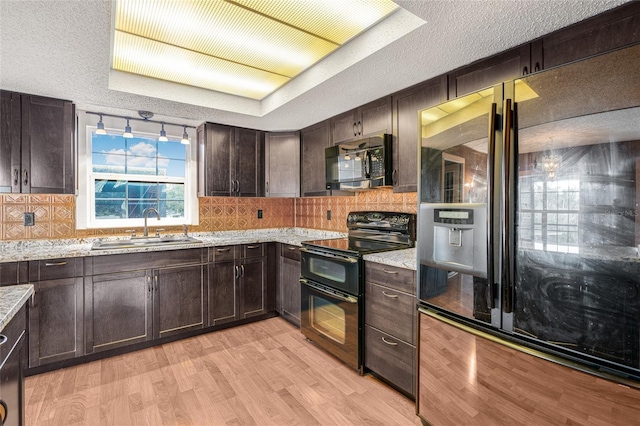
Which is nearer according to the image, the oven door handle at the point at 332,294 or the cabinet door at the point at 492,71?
the cabinet door at the point at 492,71

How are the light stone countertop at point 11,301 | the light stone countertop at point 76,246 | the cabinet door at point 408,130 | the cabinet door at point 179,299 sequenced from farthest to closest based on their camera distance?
the cabinet door at point 179,299 → the light stone countertop at point 76,246 → the cabinet door at point 408,130 → the light stone countertop at point 11,301

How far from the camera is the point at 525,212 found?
4.50 feet

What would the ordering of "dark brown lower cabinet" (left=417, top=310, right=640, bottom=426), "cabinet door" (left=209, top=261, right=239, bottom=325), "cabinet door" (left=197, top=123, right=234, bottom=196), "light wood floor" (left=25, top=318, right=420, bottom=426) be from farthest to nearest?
"cabinet door" (left=197, top=123, right=234, bottom=196) < "cabinet door" (left=209, top=261, right=239, bottom=325) < "light wood floor" (left=25, top=318, right=420, bottom=426) < "dark brown lower cabinet" (left=417, top=310, right=640, bottom=426)

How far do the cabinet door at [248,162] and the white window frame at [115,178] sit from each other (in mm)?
530

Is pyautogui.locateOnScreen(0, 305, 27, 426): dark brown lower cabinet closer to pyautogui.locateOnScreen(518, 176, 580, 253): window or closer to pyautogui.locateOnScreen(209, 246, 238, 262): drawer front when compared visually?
pyautogui.locateOnScreen(209, 246, 238, 262): drawer front

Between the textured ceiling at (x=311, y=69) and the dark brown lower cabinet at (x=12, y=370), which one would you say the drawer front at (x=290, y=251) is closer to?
the textured ceiling at (x=311, y=69)

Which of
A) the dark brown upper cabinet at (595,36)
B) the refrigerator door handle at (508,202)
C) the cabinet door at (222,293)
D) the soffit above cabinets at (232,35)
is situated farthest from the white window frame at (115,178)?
the dark brown upper cabinet at (595,36)

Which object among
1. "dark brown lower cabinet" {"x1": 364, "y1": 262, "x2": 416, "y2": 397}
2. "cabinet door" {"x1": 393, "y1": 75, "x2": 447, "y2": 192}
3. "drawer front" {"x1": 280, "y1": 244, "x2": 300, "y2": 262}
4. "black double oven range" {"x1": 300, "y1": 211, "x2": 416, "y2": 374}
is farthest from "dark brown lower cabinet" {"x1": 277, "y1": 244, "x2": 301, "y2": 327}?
"cabinet door" {"x1": 393, "y1": 75, "x2": 447, "y2": 192}

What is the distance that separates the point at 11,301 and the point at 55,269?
1649 millimetres

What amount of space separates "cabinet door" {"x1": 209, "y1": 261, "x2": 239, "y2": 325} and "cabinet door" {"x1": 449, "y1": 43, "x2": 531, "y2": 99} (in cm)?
262

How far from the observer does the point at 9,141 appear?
258 centimetres

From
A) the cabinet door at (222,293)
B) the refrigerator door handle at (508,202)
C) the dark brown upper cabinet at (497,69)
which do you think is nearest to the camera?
the refrigerator door handle at (508,202)

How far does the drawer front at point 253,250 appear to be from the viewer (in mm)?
3441

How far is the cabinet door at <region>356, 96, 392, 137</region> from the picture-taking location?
2.70m
